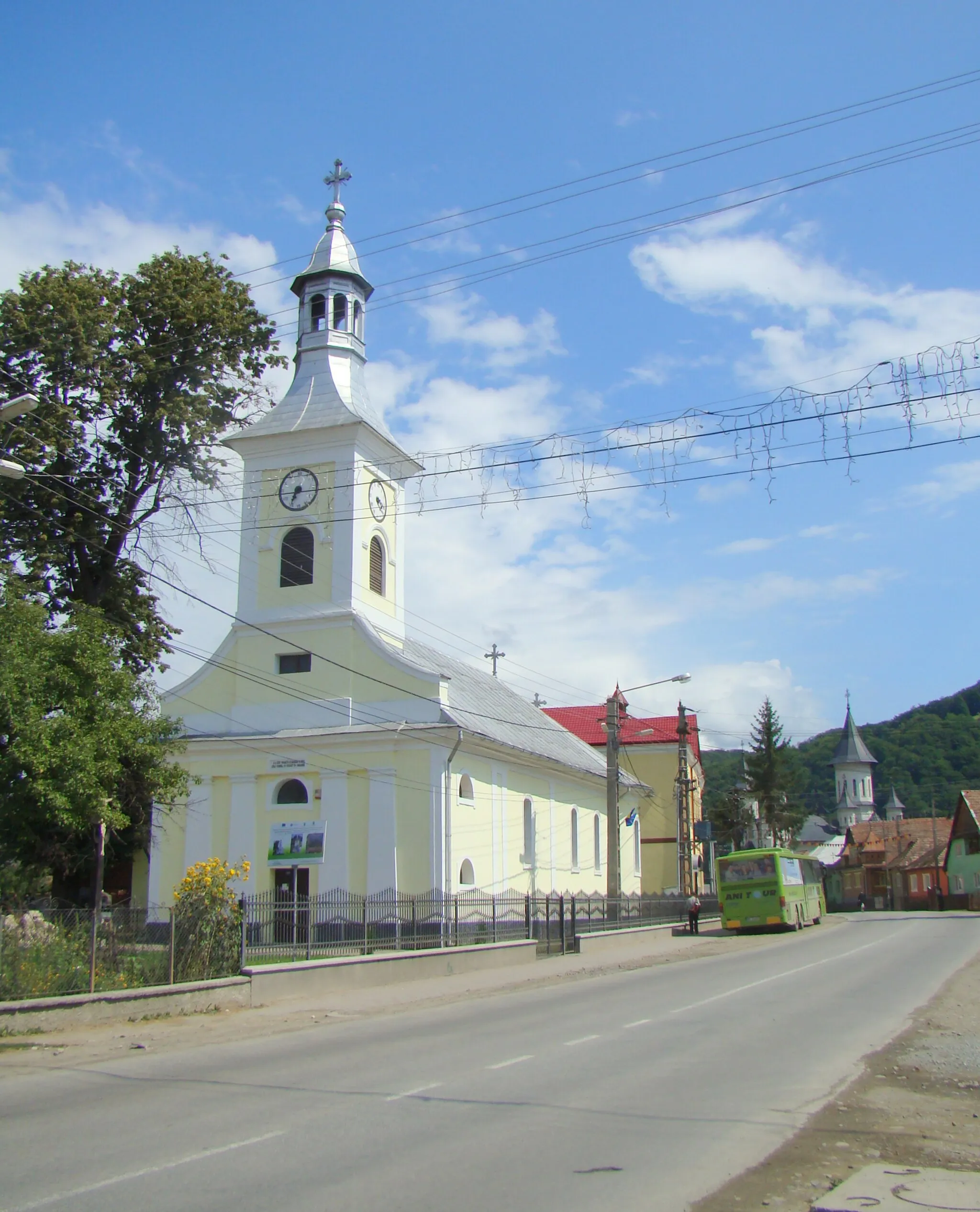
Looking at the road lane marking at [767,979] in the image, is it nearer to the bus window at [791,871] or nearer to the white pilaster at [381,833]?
the bus window at [791,871]

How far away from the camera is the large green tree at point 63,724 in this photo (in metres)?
17.3

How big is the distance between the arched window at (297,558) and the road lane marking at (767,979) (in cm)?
1825

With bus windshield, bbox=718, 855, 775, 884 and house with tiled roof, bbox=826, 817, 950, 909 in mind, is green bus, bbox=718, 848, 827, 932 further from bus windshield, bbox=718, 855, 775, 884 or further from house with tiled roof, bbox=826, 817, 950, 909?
house with tiled roof, bbox=826, 817, 950, 909

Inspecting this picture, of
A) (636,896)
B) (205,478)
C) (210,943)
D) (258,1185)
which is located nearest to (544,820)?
(636,896)

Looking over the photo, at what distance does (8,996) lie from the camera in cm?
1297

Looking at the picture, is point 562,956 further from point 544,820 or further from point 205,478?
point 205,478

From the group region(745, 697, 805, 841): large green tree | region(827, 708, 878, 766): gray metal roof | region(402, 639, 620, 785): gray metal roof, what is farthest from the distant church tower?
region(402, 639, 620, 785): gray metal roof

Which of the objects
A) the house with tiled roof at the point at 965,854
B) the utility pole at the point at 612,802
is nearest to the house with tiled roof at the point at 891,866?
the house with tiled roof at the point at 965,854

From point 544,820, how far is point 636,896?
14.4ft

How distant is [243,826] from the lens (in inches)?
1239

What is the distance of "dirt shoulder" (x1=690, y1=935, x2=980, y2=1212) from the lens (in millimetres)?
5977

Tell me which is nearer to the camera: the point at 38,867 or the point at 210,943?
the point at 210,943

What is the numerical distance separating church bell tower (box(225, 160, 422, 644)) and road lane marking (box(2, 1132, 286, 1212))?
2549 centimetres

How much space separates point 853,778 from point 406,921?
117635 millimetres
